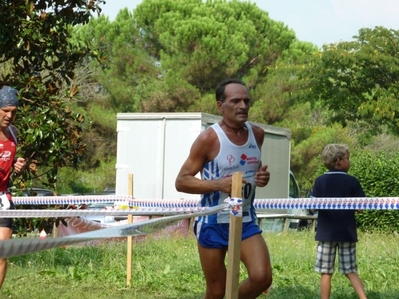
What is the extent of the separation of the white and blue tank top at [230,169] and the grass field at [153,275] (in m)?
2.95

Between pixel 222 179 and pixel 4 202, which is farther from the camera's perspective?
pixel 4 202

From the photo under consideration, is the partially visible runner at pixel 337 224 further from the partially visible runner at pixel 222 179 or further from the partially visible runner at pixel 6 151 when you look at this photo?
the partially visible runner at pixel 6 151

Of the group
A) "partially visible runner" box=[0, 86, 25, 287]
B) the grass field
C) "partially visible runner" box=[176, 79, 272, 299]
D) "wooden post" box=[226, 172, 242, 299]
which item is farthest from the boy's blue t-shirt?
"partially visible runner" box=[0, 86, 25, 287]

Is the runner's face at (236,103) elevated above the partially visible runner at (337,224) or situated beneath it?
elevated above

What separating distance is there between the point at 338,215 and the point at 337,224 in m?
0.08

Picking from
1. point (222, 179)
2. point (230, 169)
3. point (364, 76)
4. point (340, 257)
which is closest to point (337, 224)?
point (340, 257)

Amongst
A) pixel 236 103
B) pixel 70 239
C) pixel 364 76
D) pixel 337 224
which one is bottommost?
pixel 337 224

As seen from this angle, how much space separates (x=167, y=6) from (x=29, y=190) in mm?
35064

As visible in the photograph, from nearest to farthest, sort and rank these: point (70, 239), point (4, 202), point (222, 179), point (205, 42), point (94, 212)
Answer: point (70, 239)
point (222, 179)
point (94, 212)
point (4, 202)
point (205, 42)

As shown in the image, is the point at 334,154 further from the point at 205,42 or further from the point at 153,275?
the point at 205,42

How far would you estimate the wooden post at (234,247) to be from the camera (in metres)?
5.36

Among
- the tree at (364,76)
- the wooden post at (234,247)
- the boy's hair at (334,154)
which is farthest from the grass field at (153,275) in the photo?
the tree at (364,76)

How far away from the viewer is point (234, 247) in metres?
5.37

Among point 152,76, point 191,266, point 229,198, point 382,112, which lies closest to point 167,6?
point 152,76
